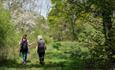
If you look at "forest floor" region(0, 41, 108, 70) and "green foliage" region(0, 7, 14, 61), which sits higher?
"green foliage" region(0, 7, 14, 61)

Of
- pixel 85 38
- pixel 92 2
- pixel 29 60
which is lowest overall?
pixel 29 60

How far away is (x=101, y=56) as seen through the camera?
16.0 metres

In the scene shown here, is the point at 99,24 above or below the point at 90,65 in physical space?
above

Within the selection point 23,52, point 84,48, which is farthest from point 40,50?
point 84,48

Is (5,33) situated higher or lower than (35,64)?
higher

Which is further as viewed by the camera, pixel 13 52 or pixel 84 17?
pixel 13 52

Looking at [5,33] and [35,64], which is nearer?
[5,33]

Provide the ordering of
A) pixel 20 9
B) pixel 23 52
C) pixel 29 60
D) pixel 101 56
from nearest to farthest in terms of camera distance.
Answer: pixel 101 56
pixel 23 52
pixel 29 60
pixel 20 9

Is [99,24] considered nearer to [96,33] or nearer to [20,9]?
[96,33]

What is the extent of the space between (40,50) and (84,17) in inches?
315

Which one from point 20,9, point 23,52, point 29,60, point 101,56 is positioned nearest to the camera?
point 101,56

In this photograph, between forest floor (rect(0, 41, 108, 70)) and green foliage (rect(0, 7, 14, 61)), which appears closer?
forest floor (rect(0, 41, 108, 70))

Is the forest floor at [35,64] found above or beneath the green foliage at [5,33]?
beneath

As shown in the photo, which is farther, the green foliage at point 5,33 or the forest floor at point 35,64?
the green foliage at point 5,33
